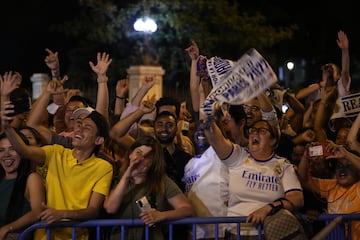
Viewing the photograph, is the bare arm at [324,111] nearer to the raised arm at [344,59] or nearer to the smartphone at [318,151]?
the raised arm at [344,59]

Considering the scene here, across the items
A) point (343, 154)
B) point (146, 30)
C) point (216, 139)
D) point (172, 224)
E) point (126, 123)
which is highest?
Result: point (146, 30)

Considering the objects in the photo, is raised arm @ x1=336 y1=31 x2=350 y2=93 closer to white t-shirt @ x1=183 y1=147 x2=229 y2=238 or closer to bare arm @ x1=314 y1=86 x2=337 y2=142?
bare arm @ x1=314 y1=86 x2=337 y2=142

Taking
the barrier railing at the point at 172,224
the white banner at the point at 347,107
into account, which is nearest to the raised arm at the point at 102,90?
the barrier railing at the point at 172,224

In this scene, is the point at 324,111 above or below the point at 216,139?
above

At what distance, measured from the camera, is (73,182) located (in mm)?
5914

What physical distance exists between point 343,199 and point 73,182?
2243 millimetres

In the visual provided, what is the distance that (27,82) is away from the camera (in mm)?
29094

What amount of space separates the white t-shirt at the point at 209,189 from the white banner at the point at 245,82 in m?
0.53

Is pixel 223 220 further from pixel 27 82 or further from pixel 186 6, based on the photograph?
pixel 27 82

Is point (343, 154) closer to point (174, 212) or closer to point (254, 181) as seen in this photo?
point (254, 181)

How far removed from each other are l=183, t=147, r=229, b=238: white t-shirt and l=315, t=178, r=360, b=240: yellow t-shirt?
3.33 feet

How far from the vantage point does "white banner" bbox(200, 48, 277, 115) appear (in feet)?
18.6

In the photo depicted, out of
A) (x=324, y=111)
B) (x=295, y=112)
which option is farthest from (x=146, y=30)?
(x=324, y=111)

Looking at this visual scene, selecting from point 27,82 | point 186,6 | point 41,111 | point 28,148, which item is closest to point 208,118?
point 28,148
